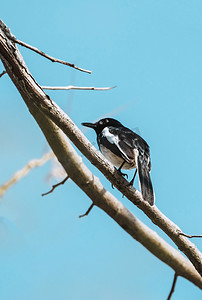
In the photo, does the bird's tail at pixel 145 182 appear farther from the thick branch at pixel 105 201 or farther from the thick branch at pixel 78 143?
the thick branch at pixel 105 201

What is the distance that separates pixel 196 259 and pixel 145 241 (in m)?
0.38

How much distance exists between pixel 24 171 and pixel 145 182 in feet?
4.92

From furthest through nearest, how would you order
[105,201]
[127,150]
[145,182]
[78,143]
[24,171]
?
[127,150] < [145,182] < [105,201] < [78,143] < [24,171]

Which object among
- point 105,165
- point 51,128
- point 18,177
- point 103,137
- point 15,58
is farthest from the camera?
point 103,137

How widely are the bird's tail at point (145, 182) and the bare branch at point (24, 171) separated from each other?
831 millimetres

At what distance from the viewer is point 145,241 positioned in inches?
113

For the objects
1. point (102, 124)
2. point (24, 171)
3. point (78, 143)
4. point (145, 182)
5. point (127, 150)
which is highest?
point (102, 124)

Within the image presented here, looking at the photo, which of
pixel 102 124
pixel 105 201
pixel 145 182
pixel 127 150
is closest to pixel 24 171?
pixel 105 201

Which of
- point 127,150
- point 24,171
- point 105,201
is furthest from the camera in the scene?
point 127,150

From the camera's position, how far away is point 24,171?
2324mm

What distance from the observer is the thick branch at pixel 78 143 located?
2.41 meters

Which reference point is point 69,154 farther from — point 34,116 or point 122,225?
point 122,225

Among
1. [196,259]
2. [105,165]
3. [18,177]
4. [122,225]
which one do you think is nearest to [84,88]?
[105,165]

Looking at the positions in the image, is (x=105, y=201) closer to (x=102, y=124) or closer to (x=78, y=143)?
(x=78, y=143)
